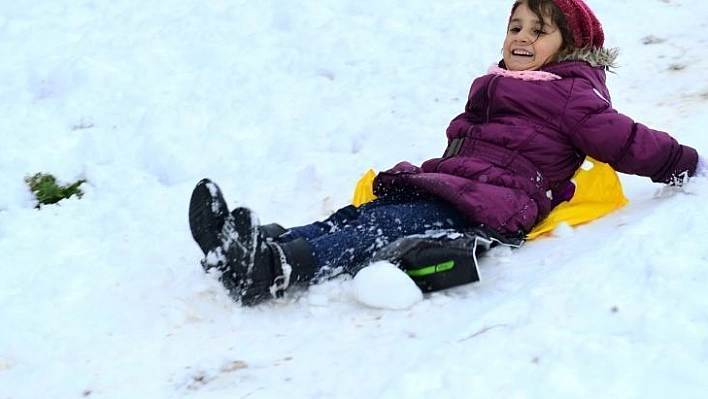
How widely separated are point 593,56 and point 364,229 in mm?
1326

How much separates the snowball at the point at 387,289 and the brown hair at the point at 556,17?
1.42 metres

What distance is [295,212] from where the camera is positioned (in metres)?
3.71

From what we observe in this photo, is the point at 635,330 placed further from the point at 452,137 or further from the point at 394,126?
the point at 394,126

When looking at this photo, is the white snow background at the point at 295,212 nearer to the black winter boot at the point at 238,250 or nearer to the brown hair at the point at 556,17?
the black winter boot at the point at 238,250

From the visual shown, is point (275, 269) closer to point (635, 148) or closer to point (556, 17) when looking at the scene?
point (635, 148)

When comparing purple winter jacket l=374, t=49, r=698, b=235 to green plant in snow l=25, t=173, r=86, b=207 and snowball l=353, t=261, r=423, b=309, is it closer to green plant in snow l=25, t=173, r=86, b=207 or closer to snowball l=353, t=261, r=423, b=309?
snowball l=353, t=261, r=423, b=309

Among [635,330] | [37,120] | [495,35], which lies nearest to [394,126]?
[495,35]

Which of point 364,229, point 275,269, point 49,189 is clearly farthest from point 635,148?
point 49,189

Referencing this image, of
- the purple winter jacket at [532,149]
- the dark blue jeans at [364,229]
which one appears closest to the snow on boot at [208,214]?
the dark blue jeans at [364,229]

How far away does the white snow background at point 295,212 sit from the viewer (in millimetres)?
2107

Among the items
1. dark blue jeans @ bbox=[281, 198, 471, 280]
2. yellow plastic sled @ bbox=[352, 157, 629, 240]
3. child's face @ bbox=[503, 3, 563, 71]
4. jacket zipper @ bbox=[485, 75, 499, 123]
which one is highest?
child's face @ bbox=[503, 3, 563, 71]

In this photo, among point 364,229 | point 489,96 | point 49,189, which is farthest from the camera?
point 49,189

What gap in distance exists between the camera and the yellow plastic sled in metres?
3.11

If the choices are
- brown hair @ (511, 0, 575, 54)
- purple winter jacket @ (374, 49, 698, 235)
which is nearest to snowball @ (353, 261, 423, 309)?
purple winter jacket @ (374, 49, 698, 235)
